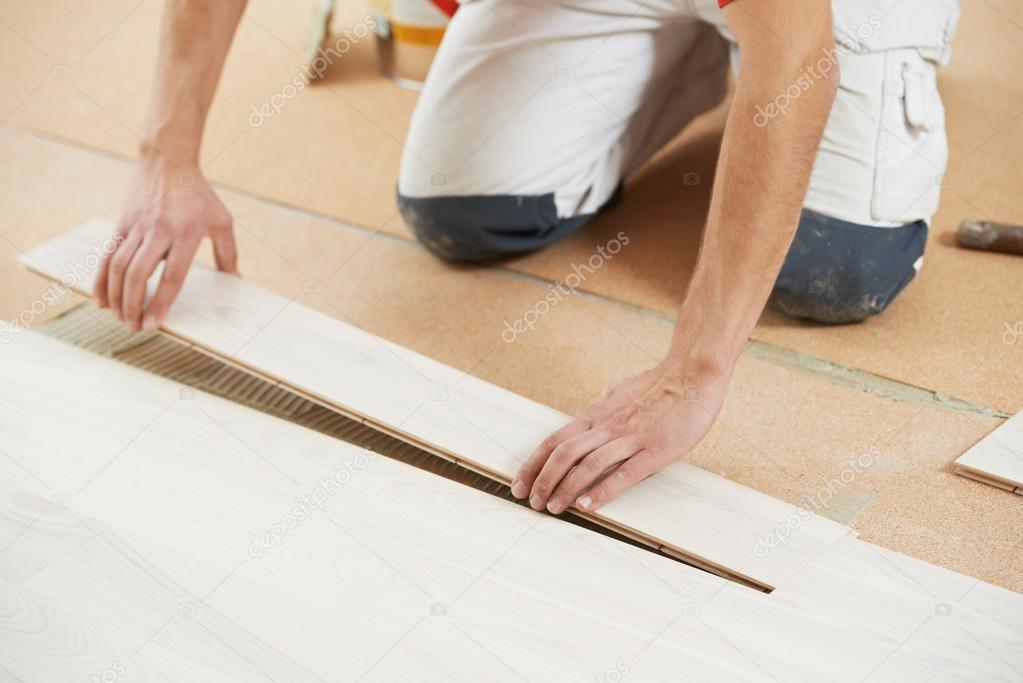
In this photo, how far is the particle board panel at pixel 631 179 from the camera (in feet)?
5.98

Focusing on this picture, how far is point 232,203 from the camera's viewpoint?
243cm

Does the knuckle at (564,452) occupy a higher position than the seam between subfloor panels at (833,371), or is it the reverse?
the knuckle at (564,452)

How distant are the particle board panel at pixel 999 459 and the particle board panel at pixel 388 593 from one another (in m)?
0.29

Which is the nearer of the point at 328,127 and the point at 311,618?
the point at 311,618

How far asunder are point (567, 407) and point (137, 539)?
764mm

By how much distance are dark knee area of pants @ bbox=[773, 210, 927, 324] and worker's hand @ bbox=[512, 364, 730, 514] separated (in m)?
0.49

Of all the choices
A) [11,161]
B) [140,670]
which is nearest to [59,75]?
[11,161]

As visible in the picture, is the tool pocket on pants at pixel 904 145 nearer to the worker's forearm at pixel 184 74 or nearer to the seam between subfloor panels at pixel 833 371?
the seam between subfloor panels at pixel 833 371

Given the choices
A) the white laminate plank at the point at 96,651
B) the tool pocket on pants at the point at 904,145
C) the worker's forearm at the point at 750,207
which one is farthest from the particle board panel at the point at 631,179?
the white laminate plank at the point at 96,651

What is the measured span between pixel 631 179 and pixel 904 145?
2.39 feet

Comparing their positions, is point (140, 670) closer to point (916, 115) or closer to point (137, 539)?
point (137, 539)

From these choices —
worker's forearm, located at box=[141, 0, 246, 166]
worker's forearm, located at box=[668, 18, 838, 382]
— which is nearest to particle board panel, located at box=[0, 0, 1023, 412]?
worker's forearm, located at box=[668, 18, 838, 382]

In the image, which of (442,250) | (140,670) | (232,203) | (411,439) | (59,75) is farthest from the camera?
(59,75)

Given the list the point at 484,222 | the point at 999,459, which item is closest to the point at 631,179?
the point at 484,222
